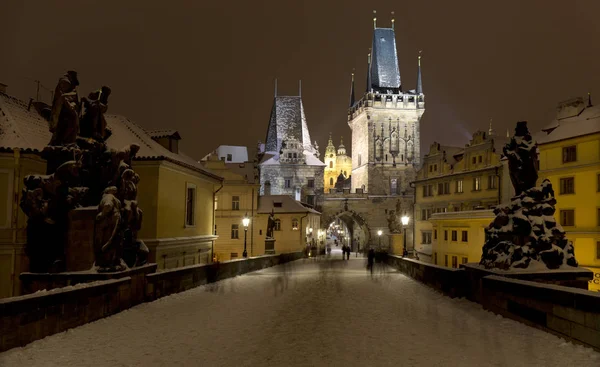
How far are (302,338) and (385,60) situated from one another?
259 feet

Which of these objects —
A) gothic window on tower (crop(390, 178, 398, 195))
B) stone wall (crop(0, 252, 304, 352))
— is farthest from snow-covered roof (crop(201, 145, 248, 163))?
stone wall (crop(0, 252, 304, 352))

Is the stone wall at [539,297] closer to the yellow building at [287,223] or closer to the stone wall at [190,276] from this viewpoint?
the stone wall at [190,276]

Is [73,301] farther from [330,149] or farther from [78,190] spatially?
[330,149]

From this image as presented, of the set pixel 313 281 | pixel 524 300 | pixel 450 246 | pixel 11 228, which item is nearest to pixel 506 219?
pixel 524 300

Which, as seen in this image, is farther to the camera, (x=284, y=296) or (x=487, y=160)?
(x=487, y=160)

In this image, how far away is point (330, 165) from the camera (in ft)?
429

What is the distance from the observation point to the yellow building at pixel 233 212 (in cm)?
4528

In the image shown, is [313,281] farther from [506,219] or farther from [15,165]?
[15,165]

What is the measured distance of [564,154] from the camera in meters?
31.6

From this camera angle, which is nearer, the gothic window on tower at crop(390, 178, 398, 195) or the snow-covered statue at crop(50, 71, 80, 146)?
the snow-covered statue at crop(50, 71, 80, 146)

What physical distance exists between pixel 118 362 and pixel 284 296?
26.5 ft

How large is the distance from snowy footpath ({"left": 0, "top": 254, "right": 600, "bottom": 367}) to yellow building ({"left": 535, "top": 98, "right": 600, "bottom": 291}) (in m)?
20.5

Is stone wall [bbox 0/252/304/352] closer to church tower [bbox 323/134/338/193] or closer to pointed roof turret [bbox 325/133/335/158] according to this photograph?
church tower [bbox 323/134/338/193]

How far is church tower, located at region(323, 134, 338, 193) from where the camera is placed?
419ft
